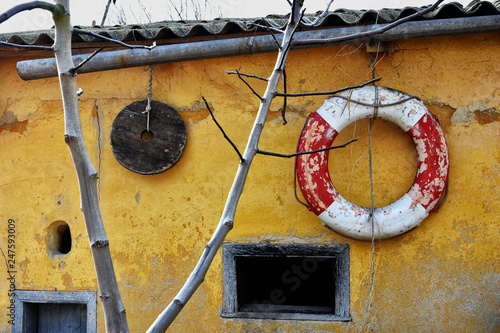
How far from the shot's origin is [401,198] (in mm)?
2633

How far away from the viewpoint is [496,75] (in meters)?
2.65

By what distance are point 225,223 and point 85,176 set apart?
42 centimetres

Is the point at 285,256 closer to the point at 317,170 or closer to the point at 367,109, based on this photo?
the point at 317,170

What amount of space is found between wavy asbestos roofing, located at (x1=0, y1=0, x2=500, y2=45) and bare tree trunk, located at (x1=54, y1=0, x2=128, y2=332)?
1477 mm

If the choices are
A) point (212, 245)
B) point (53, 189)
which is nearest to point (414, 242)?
point (212, 245)

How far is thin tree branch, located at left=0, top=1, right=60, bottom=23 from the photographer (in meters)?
0.98

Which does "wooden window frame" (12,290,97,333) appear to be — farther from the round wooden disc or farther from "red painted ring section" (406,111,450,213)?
"red painted ring section" (406,111,450,213)

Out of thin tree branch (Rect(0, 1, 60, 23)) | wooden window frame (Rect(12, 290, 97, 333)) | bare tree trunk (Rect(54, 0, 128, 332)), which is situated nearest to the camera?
thin tree branch (Rect(0, 1, 60, 23))

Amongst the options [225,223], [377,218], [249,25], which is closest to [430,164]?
[377,218]

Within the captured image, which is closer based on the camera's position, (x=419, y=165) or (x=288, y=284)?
(x=419, y=165)

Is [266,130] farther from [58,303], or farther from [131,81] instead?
[58,303]

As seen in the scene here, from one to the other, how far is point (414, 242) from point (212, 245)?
1841mm

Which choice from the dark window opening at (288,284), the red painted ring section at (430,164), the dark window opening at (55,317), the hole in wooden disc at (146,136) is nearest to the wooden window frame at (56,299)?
the dark window opening at (55,317)

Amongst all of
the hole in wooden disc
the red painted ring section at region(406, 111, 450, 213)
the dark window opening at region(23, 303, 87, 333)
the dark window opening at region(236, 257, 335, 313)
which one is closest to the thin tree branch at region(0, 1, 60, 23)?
the hole in wooden disc
